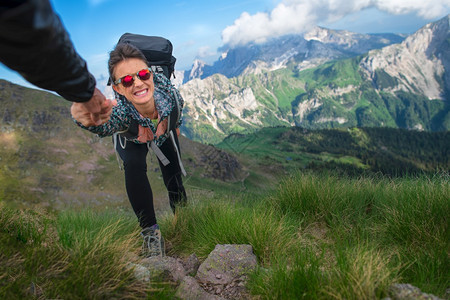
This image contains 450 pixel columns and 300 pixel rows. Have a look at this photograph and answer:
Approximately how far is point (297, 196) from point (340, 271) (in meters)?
2.76

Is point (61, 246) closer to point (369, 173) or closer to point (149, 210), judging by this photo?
point (149, 210)

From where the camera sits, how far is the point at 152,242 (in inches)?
169

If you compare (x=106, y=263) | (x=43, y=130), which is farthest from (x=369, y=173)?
(x=43, y=130)

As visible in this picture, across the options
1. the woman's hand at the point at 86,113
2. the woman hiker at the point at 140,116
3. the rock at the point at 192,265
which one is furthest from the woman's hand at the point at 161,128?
the rock at the point at 192,265

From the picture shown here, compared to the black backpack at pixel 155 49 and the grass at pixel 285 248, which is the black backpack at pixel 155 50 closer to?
the black backpack at pixel 155 49

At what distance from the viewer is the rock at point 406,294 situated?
2020 mm

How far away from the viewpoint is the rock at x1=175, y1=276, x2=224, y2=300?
275cm

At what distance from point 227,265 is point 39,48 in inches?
112

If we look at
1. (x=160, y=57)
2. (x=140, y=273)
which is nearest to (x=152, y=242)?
(x=140, y=273)

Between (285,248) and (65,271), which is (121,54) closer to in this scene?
(65,271)

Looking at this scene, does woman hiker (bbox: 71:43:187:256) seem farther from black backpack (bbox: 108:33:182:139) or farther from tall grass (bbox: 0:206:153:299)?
tall grass (bbox: 0:206:153:299)

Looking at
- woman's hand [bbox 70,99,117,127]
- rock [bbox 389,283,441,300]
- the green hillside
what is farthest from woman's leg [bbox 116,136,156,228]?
the green hillside

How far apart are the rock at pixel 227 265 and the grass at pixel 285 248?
0.69 ft

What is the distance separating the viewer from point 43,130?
127 ft
